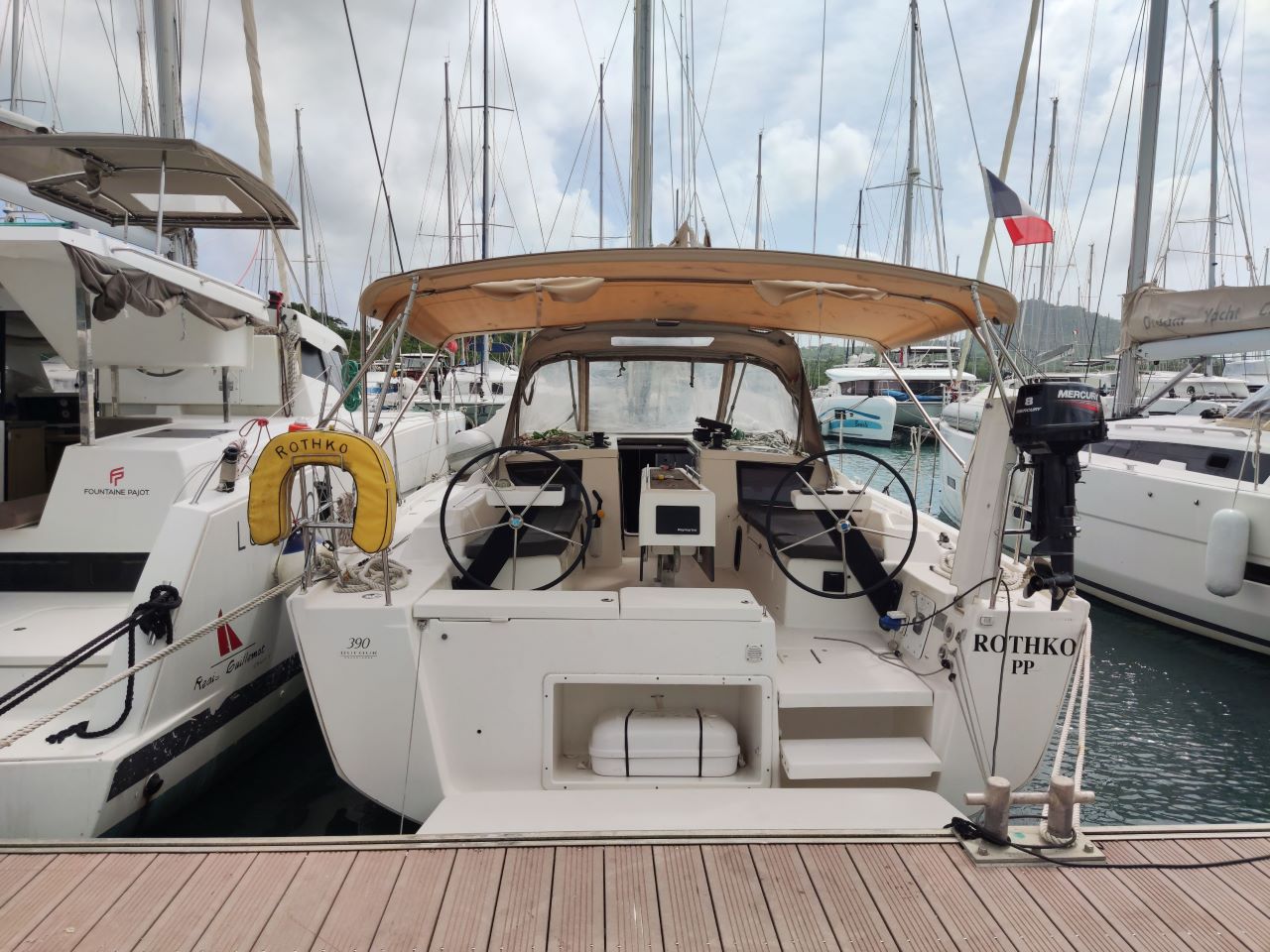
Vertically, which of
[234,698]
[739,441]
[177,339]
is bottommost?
[234,698]

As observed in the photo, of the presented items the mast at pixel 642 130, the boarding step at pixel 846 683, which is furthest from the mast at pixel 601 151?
the boarding step at pixel 846 683

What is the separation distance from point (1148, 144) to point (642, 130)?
6.11 metres

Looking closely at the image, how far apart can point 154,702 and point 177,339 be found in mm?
3662

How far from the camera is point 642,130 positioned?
7258 millimetres

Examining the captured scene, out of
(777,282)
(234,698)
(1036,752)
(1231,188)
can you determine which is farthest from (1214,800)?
(1231,188)

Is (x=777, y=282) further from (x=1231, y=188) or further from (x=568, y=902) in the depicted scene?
(x=1231, y=188)

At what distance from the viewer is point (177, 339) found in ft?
18.5

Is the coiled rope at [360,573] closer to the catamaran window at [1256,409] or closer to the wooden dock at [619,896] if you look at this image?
the wooden dock at [619,896]

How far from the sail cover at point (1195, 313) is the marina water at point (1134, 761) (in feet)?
9.34

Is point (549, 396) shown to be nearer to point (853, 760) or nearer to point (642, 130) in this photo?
point (642, 130)

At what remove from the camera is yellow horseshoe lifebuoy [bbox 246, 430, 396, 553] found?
8.39 ft

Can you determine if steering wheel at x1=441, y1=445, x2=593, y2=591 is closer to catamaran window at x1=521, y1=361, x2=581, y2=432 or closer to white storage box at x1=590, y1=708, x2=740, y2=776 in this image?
white storage box at x1=590, y1=708, x2=740, y2=776

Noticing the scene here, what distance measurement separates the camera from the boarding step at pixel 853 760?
271cm

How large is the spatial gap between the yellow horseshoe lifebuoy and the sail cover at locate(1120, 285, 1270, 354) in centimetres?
756
